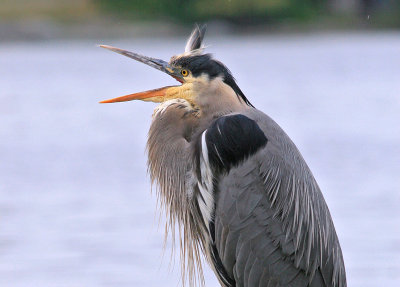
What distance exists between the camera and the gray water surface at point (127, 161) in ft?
23.5

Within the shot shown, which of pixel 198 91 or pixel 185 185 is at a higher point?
pixel 198 91

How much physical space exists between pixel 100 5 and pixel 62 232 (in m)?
31.9

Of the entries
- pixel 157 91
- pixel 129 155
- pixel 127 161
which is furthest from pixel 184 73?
pixel 129 155

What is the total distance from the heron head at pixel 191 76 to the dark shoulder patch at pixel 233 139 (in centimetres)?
Result: 17

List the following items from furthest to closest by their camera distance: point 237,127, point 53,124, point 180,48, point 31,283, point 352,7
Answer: point 352,7 → point 180,48 → point 53,124 → point 31,283 → point 237,127

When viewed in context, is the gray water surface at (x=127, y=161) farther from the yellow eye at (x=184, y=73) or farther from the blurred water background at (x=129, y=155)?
the yellow eye at (x=184, y=73)

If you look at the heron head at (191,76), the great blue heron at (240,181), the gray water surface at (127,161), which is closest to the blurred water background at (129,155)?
the gray water surface at (127,161)

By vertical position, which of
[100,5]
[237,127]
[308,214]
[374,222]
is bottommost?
[100,5]

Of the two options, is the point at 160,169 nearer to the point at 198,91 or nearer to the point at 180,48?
the point at 198,91

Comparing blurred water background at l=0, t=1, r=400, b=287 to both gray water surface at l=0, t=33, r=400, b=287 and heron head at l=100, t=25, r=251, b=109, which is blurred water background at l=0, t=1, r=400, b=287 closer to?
gray water surface at l=0, t=33, r=400, b=287

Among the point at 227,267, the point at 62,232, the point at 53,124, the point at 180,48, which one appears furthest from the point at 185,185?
the point at 180,48

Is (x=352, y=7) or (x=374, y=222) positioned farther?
(x=352, y=7)

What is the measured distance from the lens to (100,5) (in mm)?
39156

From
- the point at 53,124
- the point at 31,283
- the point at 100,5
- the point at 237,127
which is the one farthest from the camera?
the point at 100,5
